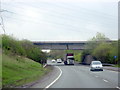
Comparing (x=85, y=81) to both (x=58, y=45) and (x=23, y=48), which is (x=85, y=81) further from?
(x=58, y=45)

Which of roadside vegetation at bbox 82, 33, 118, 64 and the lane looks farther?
roadside vegetation at bbox 82, 33, 118, 64

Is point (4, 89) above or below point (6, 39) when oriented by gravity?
below

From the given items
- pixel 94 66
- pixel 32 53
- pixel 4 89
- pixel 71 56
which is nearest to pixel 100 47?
pixel 71 56

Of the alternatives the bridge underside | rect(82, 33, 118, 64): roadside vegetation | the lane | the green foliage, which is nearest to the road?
the lane

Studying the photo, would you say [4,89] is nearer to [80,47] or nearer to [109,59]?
[109,59]

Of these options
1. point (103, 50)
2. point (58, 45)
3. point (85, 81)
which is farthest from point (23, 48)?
point (58, 45)

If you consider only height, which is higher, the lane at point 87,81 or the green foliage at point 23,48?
the green foliage at point 23,48

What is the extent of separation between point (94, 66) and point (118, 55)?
64.0 ft

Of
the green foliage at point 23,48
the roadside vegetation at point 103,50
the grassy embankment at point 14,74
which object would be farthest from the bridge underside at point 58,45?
the grassy embankment at point 14,74

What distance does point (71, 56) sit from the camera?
90750mm

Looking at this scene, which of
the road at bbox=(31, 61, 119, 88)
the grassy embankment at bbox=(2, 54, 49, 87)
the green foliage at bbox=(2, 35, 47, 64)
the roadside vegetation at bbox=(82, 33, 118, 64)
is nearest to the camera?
the road at bbox=(31, 61, 119, 88)

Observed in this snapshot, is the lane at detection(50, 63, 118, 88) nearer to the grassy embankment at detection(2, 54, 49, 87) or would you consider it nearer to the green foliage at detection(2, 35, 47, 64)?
the grassy embankment at detection(2, 54, 49, 87)

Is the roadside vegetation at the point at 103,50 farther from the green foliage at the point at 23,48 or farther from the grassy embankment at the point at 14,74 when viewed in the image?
the grassy embankment at the point at 14,74

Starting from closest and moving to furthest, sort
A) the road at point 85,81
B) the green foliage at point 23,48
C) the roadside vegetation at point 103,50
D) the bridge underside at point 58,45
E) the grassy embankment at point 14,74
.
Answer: the road at point 85,81, the grassy embankment at point 14,74, the green foliage at point 23,48, the roadside vegetation at point 103,50, the bridge underside at point 58,45
